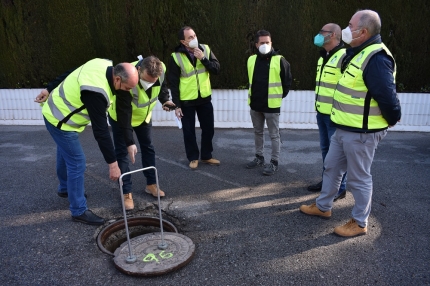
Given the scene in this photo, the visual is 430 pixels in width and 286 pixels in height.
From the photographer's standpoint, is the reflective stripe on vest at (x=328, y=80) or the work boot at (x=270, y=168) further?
the work boot at (x=270, y=168)

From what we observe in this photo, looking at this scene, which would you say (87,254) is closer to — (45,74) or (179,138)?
(179,138)

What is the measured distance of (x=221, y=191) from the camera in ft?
16.0

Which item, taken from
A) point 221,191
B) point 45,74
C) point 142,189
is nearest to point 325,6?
point 221,191

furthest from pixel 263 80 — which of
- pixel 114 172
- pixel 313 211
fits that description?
pixel 114 172

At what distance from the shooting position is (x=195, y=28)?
820 cm

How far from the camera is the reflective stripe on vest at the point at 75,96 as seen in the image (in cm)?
351

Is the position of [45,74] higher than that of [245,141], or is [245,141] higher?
[45,74]

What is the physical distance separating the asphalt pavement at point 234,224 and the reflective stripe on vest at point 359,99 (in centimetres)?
119

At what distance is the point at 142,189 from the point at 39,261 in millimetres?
1757

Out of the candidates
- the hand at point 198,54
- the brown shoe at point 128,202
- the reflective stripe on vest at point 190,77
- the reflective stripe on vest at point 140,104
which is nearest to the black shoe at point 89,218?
the brown shoe at point 128,202

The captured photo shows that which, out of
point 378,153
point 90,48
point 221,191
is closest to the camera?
point 221,191

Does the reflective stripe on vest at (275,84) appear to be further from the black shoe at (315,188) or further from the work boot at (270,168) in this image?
the black shoe at (315,188)

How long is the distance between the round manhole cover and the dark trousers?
2.19 metres

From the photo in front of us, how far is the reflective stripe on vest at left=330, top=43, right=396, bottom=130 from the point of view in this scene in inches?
130
